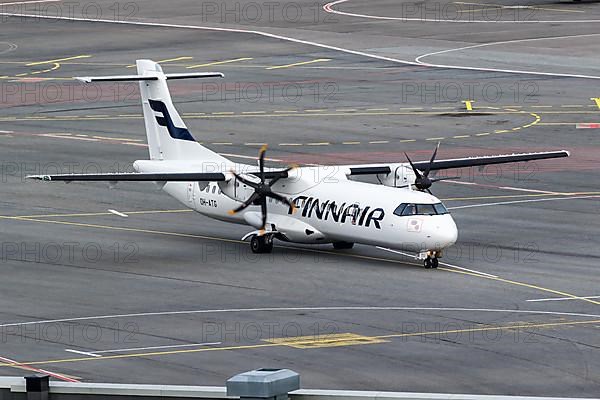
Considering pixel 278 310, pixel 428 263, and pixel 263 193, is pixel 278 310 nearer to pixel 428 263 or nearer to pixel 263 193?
pixel 428 263

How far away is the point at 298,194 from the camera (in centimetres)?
5897

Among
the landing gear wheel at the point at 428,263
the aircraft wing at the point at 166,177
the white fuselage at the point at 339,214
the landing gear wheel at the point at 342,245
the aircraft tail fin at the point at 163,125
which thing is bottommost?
the landing gear wheel at the point at 428,263

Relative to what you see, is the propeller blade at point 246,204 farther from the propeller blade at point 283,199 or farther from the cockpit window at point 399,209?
the cockpit window at point 399,209

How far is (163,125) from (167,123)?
0.27 meters

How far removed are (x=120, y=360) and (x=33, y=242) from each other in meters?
19.6

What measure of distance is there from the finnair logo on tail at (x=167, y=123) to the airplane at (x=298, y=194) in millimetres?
40

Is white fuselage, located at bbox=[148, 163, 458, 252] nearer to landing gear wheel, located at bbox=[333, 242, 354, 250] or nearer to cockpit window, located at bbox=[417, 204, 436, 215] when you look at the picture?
cockpit window, located at bbox=[417, 204, 436, 215]

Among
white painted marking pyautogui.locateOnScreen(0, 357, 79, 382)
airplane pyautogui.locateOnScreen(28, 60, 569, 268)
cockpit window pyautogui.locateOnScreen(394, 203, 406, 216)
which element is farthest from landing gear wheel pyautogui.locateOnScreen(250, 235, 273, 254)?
white painted marking pyautogui.locateOnScreen(0, 357, 79, 382)

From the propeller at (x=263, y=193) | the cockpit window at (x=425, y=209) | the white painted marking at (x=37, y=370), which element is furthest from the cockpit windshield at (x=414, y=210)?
the white painted marking at (x=37, y=370)

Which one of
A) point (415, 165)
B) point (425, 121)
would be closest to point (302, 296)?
point (415, 165)

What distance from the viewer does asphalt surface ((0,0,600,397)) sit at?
43781 mm

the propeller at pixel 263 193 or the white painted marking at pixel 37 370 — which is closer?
the white painted marking at pixel 37 370

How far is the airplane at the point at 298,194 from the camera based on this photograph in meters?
55.6

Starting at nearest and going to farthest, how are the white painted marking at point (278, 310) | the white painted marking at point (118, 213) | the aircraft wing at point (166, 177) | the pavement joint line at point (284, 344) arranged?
the pavement joint line at point (284, 344) < the white painted marking at point (278, 310) < the aircraft wing at point (166, 177) < the white painted marking at point (118, 213)
